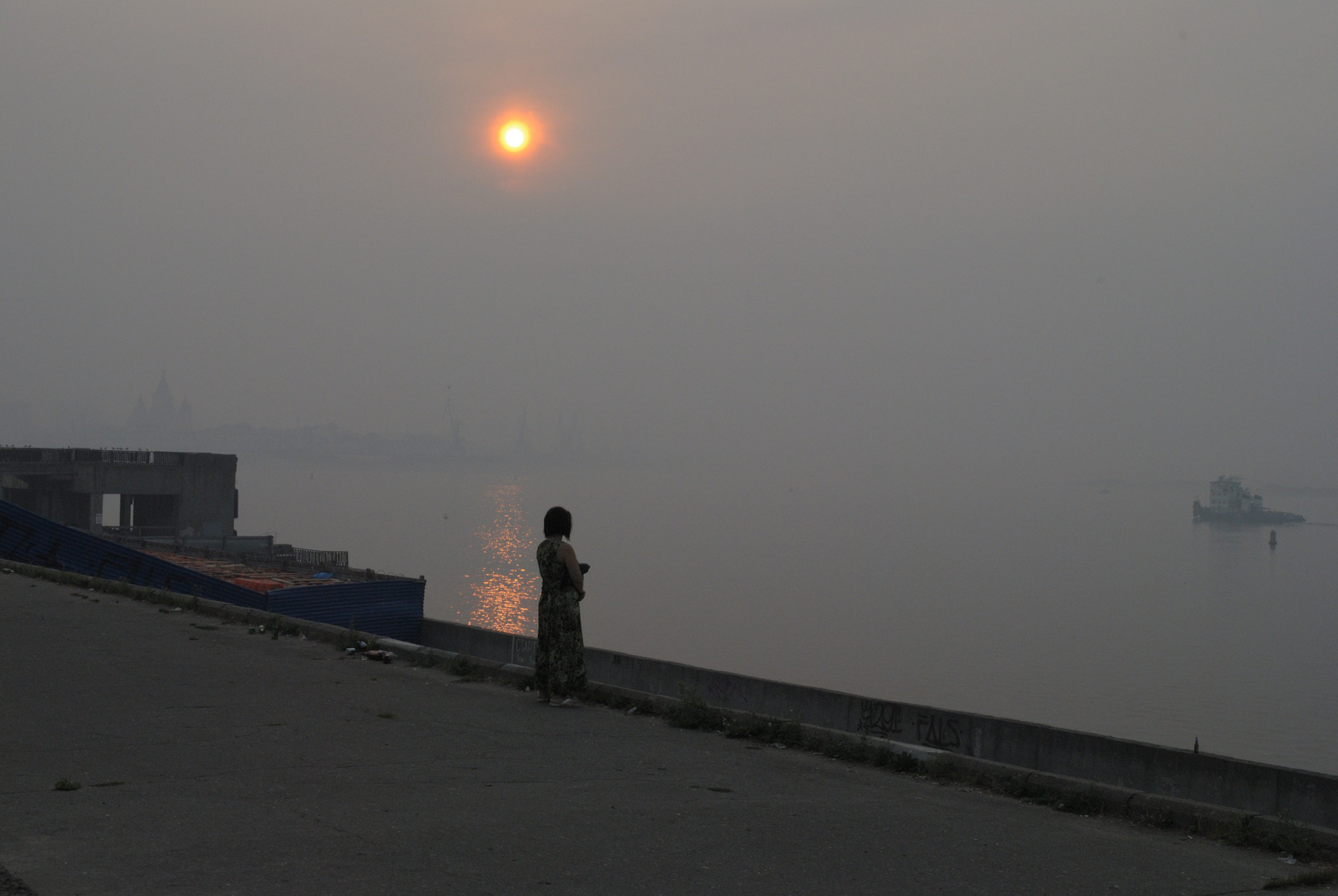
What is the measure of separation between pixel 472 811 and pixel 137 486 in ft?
246

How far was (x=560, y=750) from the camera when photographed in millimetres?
7910

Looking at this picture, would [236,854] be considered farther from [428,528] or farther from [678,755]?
[428,528]

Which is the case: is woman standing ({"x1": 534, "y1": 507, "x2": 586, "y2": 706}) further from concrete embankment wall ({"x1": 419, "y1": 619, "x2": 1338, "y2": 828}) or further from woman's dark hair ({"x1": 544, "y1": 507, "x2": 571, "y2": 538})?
concrete embankment wall ({"x1": 419, "y1": 619, "x2": 1338, "y2": 828})

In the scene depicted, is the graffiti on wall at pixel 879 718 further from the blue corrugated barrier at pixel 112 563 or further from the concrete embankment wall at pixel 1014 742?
the blue corrugated barrier at pixel 112 563

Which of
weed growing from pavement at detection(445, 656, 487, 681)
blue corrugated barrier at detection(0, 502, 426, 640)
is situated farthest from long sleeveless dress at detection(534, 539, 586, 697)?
blue corrugated barrier at detection(0, 502, 426, 640)

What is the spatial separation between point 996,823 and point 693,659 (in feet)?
215

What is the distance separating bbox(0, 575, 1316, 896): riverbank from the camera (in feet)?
16.6

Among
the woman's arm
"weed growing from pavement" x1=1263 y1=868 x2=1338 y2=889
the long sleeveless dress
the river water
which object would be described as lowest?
the river water

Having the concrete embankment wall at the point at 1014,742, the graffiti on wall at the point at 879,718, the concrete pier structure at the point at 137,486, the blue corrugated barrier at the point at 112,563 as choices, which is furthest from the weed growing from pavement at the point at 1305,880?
the concrete pier structure at the point at 137,486

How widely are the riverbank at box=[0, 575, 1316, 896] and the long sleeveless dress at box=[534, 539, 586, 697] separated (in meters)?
0.28

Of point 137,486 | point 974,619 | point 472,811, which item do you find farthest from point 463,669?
point 974,619

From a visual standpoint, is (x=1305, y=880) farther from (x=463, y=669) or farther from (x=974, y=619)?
(x=974, y=619)

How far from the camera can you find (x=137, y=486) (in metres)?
72.6

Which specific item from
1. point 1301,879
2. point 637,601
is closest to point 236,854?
point 1301,879
